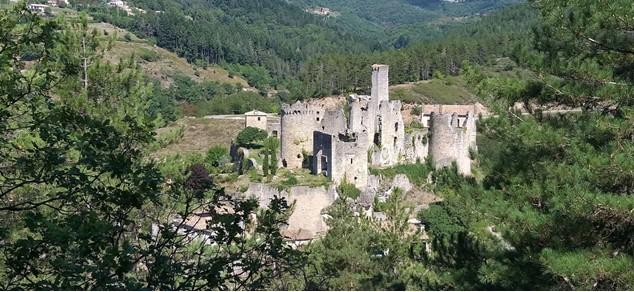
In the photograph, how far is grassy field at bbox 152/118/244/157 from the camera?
182 ft

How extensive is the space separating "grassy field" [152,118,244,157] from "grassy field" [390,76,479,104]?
15.6 meters

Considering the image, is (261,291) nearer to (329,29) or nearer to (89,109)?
(89,109)

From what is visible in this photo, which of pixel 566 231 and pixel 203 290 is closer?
pixel 203 290

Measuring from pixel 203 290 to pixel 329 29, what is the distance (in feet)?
603

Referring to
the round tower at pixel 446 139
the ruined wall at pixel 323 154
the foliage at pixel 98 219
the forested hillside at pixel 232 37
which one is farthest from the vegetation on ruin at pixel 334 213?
the forested hillside at pixel 232 37

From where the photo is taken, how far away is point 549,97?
9797mm

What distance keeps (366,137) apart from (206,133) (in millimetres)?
30167

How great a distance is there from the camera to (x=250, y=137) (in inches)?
1709

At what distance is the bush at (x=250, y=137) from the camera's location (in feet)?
142

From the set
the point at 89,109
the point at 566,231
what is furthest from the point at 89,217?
the point at 89,109

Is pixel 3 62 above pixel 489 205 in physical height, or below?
above

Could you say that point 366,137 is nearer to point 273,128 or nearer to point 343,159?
point 343,159

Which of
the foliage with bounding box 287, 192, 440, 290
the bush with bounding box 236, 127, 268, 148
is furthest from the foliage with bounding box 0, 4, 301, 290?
the bush with bounding box 236, 127, 268, 148

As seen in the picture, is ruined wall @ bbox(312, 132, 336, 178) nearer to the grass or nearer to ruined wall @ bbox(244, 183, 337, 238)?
the grass
